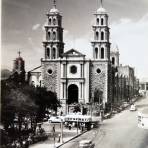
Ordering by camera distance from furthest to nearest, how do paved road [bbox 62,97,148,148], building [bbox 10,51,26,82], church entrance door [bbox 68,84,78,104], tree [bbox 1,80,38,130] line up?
church entrance door [bbox 68,84,78,104] → building [bbox 10,51,26,82] → tree [bbox 1,80,38,130] → paved road [bbox 62,97,148,148]

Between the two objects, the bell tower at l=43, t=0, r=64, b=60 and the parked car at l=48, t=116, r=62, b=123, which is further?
the parked car at l=48, t=116, r=62, b=123

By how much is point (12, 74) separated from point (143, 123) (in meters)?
1.58

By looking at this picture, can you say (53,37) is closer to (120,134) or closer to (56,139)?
(56,139)

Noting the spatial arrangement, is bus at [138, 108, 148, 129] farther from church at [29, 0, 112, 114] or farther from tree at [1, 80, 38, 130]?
tree at [1, 80, 38, 130]

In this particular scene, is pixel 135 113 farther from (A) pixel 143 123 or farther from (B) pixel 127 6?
(B) pixel 127 6

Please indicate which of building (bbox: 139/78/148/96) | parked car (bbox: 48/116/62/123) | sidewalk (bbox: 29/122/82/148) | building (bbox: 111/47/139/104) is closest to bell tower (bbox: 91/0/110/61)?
building (bbox: 111/47/139/104)

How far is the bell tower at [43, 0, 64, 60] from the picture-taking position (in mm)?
7664

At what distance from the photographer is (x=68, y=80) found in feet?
28.9

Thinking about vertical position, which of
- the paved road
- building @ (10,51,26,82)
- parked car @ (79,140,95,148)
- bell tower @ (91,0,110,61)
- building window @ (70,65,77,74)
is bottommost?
parked car @ (79,140,95,148)

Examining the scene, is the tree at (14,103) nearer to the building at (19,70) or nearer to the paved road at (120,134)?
the building at (19,70)

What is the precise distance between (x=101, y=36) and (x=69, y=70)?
131cm

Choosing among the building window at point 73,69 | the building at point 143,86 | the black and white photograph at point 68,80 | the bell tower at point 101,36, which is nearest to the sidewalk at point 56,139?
the black and white photograph at point 68,80

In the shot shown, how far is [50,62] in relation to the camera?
345 inches

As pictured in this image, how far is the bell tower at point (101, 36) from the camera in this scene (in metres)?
7.17
